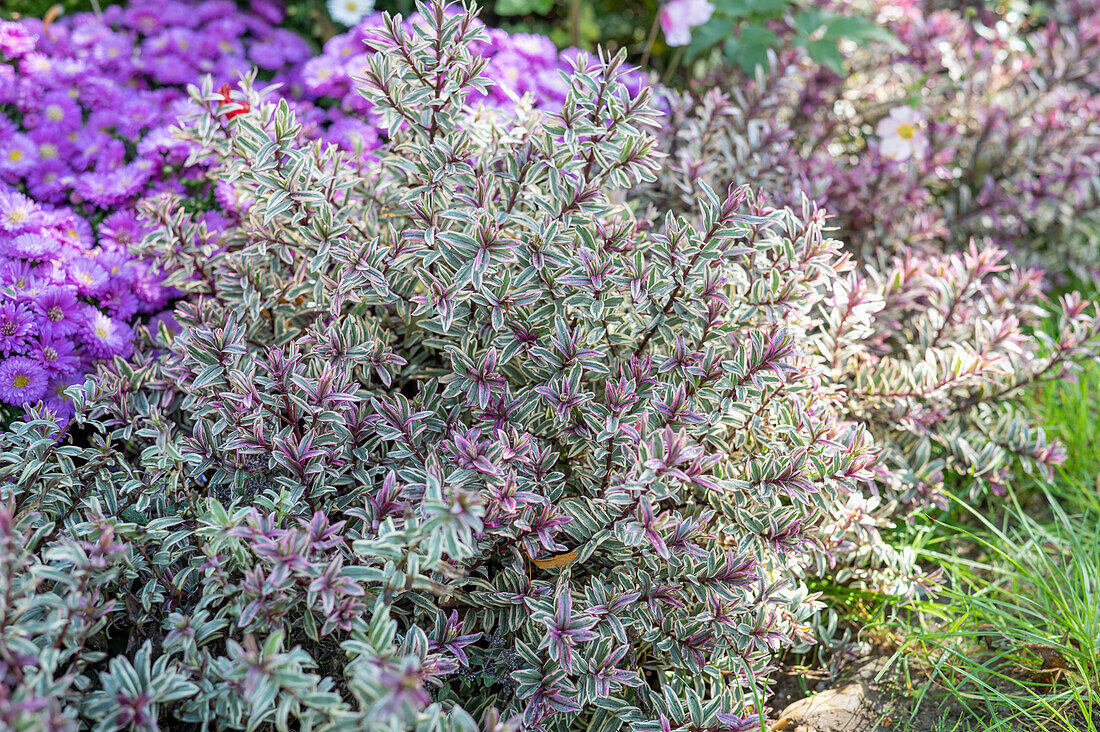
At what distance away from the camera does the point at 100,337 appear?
79.8 inches

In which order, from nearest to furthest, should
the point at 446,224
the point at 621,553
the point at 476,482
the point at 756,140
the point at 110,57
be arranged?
the point at 476,482 < the point at 621,553 < the point at 446,224 < the point at 756,140 < the point at 110,57

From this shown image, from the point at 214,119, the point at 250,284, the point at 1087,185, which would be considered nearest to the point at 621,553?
the point at 250,284

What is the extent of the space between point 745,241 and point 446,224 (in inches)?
27.3

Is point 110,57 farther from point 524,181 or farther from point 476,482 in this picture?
point 476,482

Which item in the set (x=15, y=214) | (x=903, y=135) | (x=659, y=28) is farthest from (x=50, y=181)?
(x=903, y=135)

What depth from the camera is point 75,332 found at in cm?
201

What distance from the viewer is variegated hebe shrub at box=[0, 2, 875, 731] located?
1.51 meters

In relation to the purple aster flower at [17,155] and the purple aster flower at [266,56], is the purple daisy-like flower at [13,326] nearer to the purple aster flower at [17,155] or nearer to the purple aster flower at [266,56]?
the purple aster flower at [17,155]

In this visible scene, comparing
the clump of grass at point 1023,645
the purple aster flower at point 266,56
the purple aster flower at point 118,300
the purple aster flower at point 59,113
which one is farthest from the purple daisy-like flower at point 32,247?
the clump of grass at point 1023,645

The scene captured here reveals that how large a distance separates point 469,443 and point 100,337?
1101 mm

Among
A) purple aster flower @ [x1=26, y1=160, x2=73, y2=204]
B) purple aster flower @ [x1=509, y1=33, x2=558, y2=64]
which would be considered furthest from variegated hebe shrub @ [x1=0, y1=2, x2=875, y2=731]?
purple aster flower @ [x1=509, y1=33, x2=558, y2=64]

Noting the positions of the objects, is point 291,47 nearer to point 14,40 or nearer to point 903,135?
point 14,40

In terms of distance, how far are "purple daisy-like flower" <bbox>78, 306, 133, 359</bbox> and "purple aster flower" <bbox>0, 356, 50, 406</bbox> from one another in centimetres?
Result: 12

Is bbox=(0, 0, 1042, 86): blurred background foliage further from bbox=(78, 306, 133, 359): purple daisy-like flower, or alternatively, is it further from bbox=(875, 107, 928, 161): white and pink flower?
bbox=(78, 306, 133, 359): purple daisy-like flower
